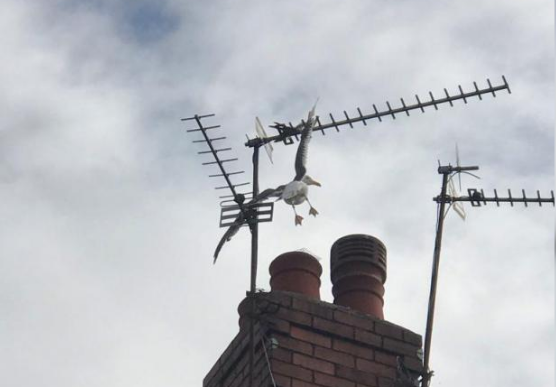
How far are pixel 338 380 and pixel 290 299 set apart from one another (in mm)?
642

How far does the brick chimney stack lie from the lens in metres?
6.30

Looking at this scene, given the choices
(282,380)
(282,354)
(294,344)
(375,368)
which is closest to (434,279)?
(375,368)

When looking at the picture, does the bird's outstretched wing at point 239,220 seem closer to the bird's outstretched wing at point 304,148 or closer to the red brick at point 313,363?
the bird's outstretched wing at point 304,148

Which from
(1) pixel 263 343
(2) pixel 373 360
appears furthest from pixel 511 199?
(1) pixel 263 343

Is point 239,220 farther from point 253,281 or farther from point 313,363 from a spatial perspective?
point 313,363

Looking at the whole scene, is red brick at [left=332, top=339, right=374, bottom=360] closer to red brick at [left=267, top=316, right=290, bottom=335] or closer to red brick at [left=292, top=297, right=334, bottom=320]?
red brick at [left=292, top=297, right=334, bottom=320]

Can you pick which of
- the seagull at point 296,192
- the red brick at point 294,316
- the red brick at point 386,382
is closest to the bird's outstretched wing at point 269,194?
the seagull at point 296,192

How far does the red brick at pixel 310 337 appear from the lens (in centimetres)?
641

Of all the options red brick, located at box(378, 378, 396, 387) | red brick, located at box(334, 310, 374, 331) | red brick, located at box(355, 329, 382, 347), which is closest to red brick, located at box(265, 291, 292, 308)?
red brick, located at box(334, 310, 374, 331)

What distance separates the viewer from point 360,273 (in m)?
7.05

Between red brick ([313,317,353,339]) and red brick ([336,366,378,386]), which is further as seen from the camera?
red brick ([313,317,353,339])

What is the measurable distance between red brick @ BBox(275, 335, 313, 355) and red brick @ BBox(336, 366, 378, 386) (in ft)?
0.77

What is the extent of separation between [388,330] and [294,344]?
0.74 metres

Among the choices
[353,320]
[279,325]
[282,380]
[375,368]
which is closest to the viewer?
[282,380]
